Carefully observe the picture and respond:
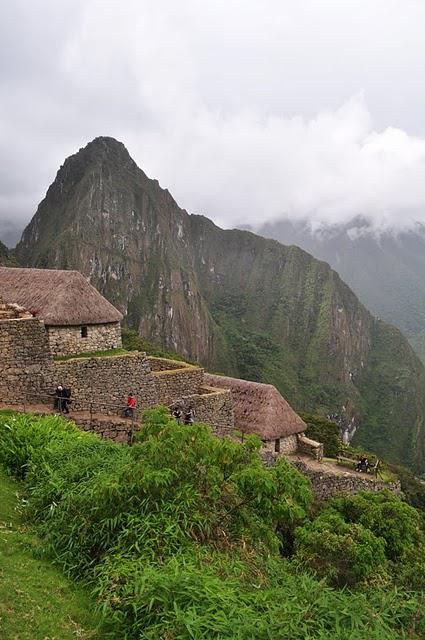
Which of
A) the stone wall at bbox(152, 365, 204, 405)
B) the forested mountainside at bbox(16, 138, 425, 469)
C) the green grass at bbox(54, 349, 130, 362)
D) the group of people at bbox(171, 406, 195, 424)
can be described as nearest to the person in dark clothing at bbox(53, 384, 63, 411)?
the green grass at bbox(54, 349, 130, 362)

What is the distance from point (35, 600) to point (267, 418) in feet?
55.5

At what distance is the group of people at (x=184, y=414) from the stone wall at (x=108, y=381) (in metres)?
0.69

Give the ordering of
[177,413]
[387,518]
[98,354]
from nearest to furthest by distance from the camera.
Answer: [387,518] → [177,413] → [98,354]

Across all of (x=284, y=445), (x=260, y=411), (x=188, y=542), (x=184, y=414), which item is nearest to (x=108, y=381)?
(x=184, y=414)

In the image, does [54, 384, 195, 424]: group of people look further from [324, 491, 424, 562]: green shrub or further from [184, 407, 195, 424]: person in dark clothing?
[324, 491, 424, 562]: green shrub

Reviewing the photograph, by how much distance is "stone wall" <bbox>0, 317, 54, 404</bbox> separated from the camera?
13.1m

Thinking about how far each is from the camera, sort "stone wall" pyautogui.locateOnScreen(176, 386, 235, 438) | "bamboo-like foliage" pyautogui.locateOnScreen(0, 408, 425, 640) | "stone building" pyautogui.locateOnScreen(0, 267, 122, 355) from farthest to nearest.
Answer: "stone wall" pyautogui.locateOnScreen(176, 386, 235, 438) < "stone building" pyautogui.locateOnScreen(0, 267, 122, 355) < "bamboo-like foliage" pyautogui.locateOnScreen(0, 408, 425, 640)

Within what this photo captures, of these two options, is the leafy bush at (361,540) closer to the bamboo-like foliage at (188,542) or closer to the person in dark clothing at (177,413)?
the bamboo-like foliage at (188,542)

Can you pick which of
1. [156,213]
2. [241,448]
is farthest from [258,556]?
[156,213]

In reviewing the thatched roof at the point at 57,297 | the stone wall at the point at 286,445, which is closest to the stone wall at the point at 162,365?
the thatched roof at the point at 57,297

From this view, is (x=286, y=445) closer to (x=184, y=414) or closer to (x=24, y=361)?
(x=184, y=414)

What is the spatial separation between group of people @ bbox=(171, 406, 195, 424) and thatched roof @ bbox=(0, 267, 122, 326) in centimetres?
386

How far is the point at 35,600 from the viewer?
17.5 feet

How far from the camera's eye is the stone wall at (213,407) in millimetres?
16453
